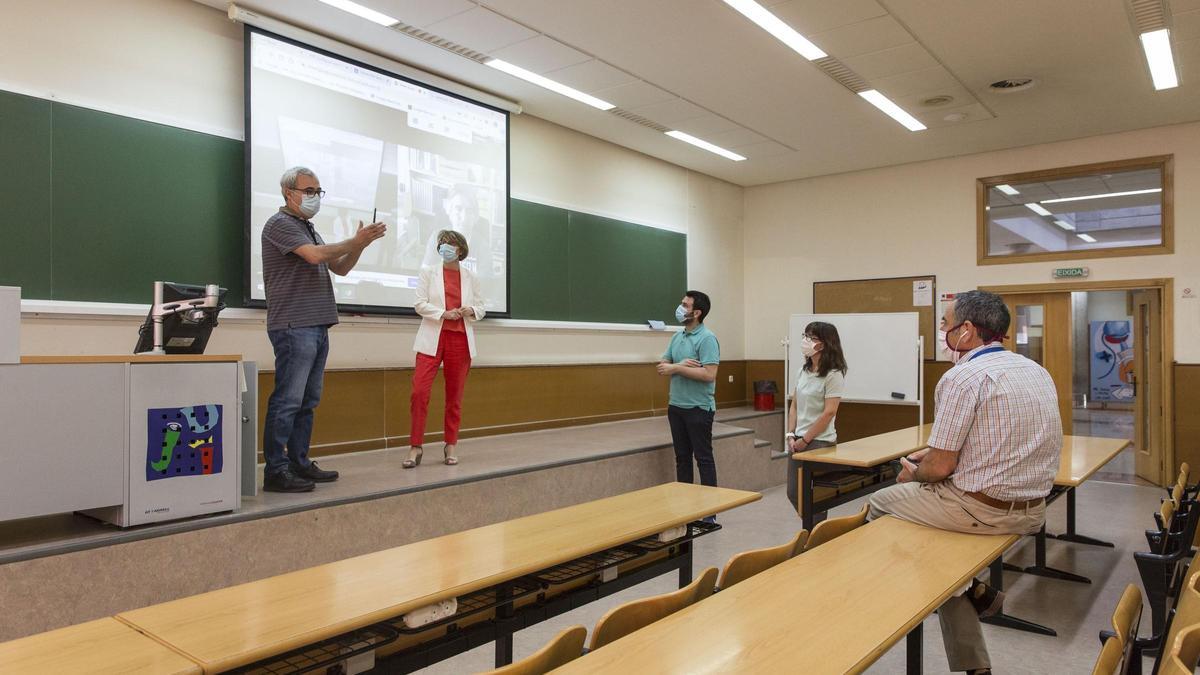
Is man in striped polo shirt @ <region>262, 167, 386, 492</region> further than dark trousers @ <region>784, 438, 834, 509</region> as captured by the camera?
No

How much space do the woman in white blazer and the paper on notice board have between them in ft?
18.2

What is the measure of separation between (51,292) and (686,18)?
13.2ft

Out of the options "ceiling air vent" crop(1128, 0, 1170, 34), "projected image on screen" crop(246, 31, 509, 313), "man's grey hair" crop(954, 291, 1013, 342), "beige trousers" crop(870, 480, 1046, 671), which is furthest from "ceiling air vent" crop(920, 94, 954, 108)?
"beige trousers" crop(870, 480, 1046, 671)

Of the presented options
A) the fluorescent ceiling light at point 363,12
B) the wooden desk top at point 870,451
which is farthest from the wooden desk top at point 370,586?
the fluorescent ceiling light at point 363,12

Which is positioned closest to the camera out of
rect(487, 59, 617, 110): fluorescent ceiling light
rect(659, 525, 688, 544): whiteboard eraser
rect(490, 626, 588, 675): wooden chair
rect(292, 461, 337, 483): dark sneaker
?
rect(490, 626, 588, 675): wooden chair

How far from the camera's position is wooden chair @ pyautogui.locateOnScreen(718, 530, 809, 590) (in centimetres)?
202

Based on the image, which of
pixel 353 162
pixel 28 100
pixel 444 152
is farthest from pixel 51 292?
pixel 444 152

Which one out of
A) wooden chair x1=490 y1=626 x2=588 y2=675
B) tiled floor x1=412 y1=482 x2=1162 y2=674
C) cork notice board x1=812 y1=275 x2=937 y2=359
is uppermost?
cork notice board x1=812 y1=275 x2=937 y2=359

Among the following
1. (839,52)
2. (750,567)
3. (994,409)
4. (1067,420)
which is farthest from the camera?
(1067,420)

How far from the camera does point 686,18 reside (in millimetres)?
4668

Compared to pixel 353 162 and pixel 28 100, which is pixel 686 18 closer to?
pixel 353 162

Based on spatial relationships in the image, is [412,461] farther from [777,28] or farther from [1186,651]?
[1186,651]

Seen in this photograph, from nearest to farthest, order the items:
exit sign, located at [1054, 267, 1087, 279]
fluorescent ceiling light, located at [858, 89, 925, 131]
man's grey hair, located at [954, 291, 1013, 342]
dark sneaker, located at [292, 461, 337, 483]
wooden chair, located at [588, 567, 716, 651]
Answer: wooden chair, located at [588, 567, 716, 651]
man's grey hair, located at [954, 291, 1013, 342]
dark sneaker, located at [292, 461, 337, 483]
fluorescent ceiling light, located at [858, 89, 925, 131]
exit sign, located at [1054, 267, 1087, 279]

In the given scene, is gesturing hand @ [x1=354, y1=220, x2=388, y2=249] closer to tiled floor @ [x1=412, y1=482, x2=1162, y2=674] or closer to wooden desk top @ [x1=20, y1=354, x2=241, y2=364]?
wooden desk top @ [x1=20, y1=354, x2=241, y2=364]
